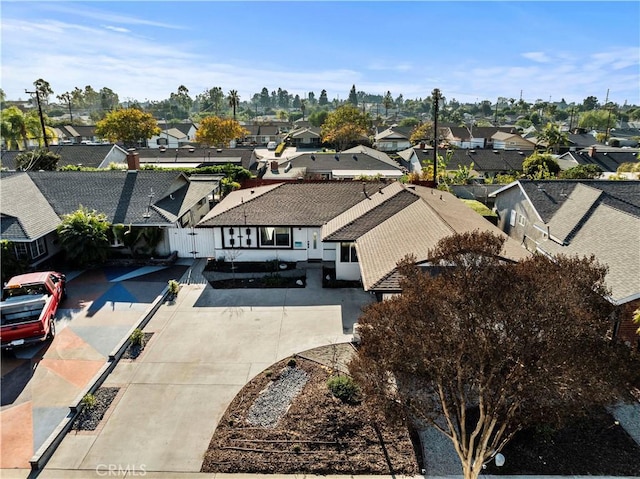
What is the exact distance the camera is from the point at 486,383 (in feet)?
24.5

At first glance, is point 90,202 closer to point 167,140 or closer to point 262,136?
point 167,140

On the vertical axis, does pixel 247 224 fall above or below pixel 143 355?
above

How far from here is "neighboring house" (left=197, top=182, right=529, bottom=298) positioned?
16812 mm

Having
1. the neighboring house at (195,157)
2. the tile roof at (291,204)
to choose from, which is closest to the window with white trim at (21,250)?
the tile roof at (291,204)

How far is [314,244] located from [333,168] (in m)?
23.2

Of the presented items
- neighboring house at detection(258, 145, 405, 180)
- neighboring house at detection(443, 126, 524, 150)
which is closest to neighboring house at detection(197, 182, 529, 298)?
neighboring house at detection(258, 145, 405, 180)

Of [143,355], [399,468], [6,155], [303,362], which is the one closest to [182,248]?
[143,355]

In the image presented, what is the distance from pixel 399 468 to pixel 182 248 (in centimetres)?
1663

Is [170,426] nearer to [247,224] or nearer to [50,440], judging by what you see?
[50,440]

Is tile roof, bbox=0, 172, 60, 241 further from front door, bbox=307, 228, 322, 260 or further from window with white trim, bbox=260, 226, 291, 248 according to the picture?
front door, bbox=307, 228, 322, 260

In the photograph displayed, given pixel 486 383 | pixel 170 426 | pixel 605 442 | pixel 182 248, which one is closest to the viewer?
pixel 486 383

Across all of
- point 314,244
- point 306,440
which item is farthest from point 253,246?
point 306,440

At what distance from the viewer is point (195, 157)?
152 ft

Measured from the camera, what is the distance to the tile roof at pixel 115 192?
891 inches
